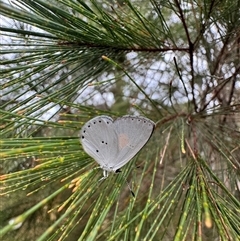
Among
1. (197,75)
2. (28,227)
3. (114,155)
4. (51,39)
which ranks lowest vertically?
(28,227)

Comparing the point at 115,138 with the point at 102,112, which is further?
the point at 102,112

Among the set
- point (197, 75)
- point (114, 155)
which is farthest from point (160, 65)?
point (114, 155)

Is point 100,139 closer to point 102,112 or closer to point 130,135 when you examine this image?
point 130,135

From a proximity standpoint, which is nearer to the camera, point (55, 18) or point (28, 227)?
point (55, 18)

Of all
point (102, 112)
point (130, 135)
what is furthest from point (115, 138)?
point (102, 112)

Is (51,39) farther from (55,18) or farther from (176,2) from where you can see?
(176,2)
